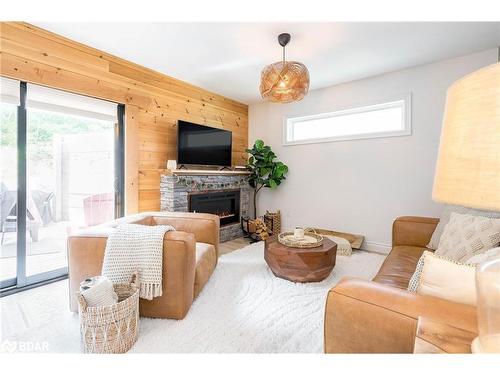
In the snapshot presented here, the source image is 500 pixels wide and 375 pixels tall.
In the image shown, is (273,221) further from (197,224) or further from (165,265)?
(165,265)

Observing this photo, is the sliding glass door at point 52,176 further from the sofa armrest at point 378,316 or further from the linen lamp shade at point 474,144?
the linen lamp shade at point 474,144

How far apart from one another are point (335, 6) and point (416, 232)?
7.67ft

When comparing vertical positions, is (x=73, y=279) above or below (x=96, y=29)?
below

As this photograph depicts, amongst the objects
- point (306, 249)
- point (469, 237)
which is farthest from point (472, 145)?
point (306, 249)

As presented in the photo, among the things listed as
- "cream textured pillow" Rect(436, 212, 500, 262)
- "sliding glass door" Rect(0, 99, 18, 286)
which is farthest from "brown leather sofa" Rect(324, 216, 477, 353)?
"sliding glass door" Rect(0, 99, 18, 286)

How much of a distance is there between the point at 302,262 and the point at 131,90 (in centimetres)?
288

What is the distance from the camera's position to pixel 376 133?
3.59 meters

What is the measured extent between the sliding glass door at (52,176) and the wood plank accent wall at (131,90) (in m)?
0.13

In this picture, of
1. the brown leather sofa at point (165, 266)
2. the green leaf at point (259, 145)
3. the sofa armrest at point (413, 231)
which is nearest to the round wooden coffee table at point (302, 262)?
the sofa armrest at point (413, 231)

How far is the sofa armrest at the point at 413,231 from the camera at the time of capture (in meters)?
2.40

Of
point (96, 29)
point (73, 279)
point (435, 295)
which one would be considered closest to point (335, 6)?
point (435, 295)

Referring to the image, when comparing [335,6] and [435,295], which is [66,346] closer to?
[435,295]

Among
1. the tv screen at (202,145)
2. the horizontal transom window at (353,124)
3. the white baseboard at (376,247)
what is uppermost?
the horizontal transom window at (353,124)

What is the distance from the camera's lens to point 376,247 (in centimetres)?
362
